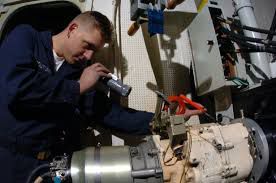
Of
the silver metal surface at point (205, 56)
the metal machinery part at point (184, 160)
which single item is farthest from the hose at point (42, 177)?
the silver metal surface at point (205, 56)

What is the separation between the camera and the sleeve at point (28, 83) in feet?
3.59

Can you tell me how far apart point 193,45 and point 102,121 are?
2.25ft

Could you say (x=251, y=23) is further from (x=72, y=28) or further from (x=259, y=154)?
(x=72, y=28)

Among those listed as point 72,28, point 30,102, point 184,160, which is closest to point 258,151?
point 184,160

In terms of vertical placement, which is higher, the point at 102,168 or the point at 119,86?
the point at 119,86

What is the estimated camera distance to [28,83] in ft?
3.59

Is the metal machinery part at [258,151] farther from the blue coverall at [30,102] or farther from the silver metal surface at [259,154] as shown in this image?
the blue coverall at [30,102]

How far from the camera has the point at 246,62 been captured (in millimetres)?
1622

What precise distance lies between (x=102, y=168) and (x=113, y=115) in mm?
518

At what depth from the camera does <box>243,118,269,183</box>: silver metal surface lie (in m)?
0.99

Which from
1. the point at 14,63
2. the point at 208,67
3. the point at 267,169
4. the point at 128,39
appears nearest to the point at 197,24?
the point at 208,67

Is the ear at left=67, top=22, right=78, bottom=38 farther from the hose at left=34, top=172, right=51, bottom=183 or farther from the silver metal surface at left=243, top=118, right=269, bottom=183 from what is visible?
the silver metal surface at left=243, top=118, right=269, bottom=183

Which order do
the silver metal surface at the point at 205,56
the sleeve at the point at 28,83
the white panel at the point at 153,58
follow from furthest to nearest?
the white panel at the point at 153,58 < the silver metal surface at the point at 205,56 < the sleeve at the point at 28,83

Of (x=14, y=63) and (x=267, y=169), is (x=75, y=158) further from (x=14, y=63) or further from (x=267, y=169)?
(x=267, y=169)
